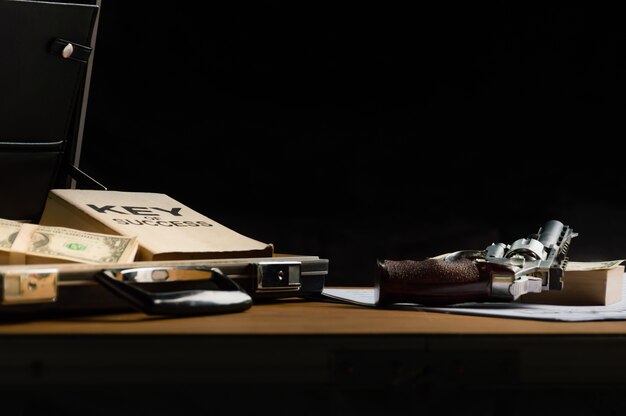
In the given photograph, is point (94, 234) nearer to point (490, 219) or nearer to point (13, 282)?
point (13, 282)

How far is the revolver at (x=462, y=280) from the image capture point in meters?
1.02

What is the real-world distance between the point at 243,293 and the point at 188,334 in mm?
158

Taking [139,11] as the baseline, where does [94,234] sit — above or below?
below

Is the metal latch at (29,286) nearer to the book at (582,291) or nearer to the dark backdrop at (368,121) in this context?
the book at (582,291)

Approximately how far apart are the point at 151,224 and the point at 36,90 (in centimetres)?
35

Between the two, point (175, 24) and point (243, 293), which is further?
point (175, 24)

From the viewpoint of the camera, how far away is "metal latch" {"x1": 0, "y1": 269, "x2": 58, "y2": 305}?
2.70 ft

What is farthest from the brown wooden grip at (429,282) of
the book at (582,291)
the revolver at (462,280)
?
the book at (582,291)

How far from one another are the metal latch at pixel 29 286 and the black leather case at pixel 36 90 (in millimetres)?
525
